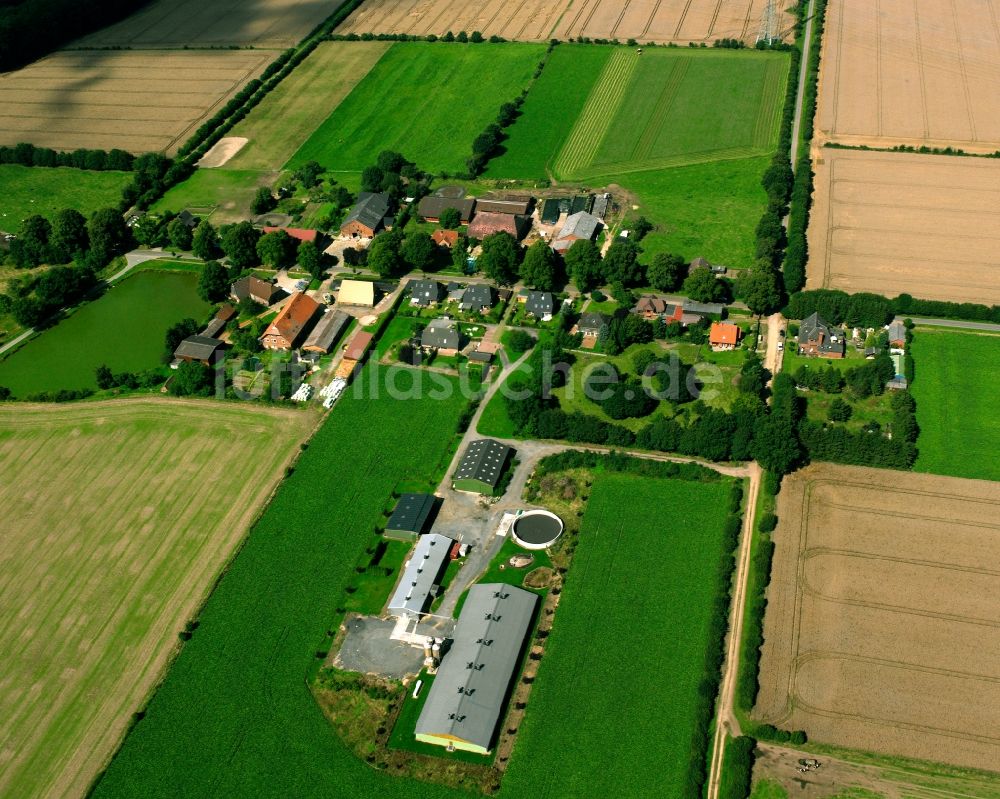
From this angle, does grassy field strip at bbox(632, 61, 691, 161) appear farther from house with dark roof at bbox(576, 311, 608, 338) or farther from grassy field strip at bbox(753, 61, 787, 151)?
house with dark roof at bbox(576, 311, 608, 338)

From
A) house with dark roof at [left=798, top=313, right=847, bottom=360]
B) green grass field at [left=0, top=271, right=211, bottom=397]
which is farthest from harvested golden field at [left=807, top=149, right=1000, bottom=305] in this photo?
green grass field at [left=0, top=271, right=211, bottom=397]

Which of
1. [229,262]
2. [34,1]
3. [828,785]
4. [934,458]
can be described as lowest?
[828,785]

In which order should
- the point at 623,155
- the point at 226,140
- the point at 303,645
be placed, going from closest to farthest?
1. the point at 303,645
2. the point at 623,155
3. the point at 226,140

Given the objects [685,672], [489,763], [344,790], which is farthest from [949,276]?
[344,790]

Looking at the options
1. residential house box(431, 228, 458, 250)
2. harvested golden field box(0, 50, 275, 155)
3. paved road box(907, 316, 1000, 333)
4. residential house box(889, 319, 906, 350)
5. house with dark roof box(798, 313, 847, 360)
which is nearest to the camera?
house with dark roof box(798, 313, 847, 360)

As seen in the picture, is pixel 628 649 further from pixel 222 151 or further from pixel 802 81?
pixel 802 81

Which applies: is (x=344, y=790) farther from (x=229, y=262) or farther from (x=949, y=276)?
(x=949, y=276)

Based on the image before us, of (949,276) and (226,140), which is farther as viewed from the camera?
(226,140)
